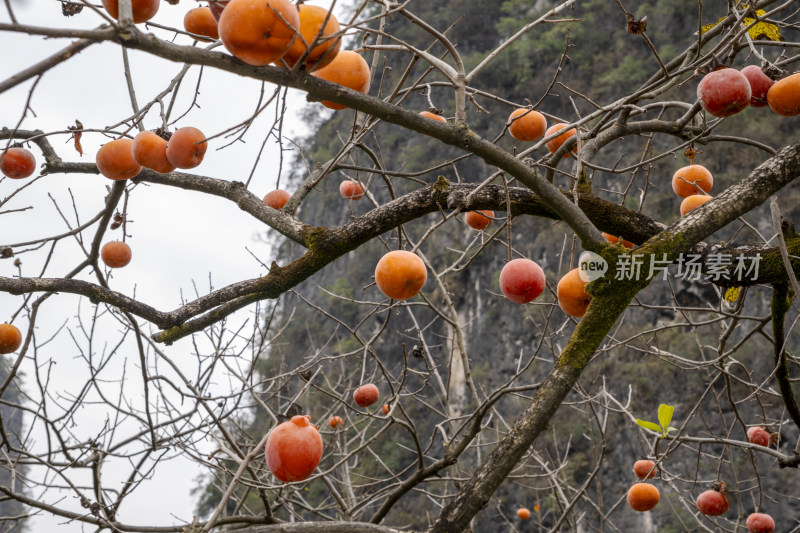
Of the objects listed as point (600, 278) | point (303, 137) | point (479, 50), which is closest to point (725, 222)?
point (600, 278)

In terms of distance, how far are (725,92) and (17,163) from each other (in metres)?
2.39

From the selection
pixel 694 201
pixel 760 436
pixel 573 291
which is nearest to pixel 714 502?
pixel 760 436

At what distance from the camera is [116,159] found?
186cm

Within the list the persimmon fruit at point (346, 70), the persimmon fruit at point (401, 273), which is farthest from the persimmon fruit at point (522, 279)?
the persimmon fruit at point (346, 70)

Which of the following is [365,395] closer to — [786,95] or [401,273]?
[401,273]

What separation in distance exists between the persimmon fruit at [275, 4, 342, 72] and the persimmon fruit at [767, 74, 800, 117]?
4.00 feet

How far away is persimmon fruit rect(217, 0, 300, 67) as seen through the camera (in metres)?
0.94

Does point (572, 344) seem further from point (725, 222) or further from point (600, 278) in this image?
point (725, 222)

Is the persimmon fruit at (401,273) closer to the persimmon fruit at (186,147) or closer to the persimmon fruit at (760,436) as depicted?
the persimmon fruit at (186,147)

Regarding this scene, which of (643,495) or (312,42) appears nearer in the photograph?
(312,42)

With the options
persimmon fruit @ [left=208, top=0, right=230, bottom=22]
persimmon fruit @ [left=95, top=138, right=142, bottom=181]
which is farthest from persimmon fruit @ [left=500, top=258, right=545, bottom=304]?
persimmon fruit @ [left=95, top=138, right=142, bottom=181]

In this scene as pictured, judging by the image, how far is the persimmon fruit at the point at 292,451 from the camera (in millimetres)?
1485

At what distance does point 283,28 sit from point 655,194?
14485mm

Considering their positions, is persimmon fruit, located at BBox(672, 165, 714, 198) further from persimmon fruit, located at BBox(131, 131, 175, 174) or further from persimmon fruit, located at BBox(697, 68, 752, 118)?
persimmon fruit, located at BBox(131, 131, 175, 174)
